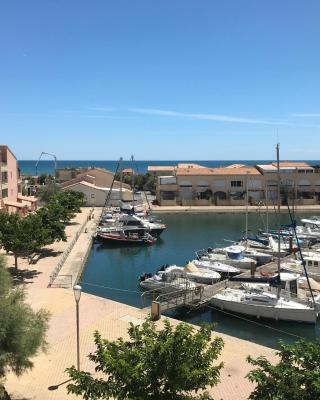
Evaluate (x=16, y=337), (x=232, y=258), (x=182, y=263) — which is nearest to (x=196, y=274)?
(x=232, y=258)

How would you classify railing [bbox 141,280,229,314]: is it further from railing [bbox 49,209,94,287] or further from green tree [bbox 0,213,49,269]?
green tree [bbox 0,213,49,269]

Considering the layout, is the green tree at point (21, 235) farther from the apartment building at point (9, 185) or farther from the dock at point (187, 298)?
the apartment building at point (9, 185)

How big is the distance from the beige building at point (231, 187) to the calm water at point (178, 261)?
922 cm

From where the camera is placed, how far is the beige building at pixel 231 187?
281 ft

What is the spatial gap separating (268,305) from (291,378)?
1880 cm

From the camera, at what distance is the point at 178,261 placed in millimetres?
45094

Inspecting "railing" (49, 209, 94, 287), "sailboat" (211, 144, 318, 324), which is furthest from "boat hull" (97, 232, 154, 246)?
"sailboat" (211, 144, 318, 324)

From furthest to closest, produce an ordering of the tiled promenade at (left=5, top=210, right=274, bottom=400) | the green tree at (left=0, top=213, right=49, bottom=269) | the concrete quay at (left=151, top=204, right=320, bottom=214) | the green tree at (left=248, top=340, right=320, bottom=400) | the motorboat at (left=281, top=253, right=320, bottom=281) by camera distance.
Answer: the concrete quay at (left=151, top=204, right=320, bottom=214) < the motorboat at (left=281, top=253, right=320, bottom=281) < the green tree at (left=0, top=213, right=49, bottom=269) < the tiled promenade at (left=5, top=210, right=274, bottom=400) < the green tree at (left=248, top=340, right=320, bottom=400)

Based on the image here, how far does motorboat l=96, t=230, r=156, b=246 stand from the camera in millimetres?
52406

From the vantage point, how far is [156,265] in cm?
4359

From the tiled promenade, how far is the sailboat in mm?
6185

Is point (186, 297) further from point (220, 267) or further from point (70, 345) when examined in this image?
point (70, 345)

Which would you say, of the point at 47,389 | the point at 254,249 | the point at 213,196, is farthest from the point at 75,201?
the point at 47,389

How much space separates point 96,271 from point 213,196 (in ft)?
160
